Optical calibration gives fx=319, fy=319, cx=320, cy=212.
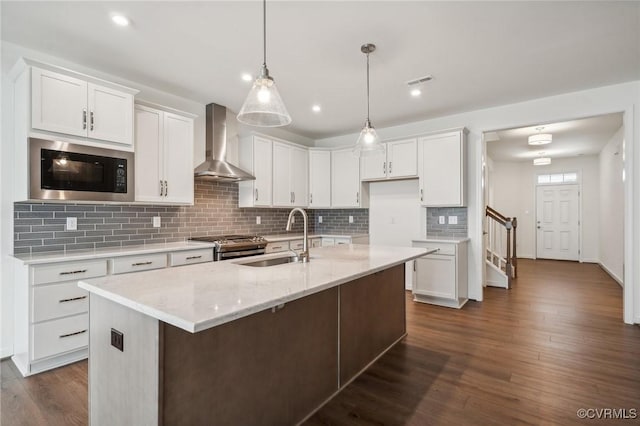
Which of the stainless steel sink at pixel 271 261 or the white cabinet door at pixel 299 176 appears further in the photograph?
the white cabinet door at pixel 299 176

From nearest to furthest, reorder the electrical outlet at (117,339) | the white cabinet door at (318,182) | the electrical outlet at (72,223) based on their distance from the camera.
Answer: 1. the electrical outlet at (117,339)
2. the electrical outlet at (72,223)
3. the white cabinet door at (318,182)

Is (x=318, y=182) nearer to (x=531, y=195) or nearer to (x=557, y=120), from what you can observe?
(x=557, y=120)

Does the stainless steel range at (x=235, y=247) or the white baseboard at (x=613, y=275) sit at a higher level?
the stainless steel range at (x=235, y=247)

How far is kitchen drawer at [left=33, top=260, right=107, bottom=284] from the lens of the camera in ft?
7.99

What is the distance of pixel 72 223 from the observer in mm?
2986

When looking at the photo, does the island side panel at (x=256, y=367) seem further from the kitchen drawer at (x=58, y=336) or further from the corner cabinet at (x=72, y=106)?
the corner cabinet at (x=72, y=106)

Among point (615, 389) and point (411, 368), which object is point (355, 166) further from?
point (615, 389)

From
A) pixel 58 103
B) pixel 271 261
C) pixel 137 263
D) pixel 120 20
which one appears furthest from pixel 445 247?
pixel 58 103

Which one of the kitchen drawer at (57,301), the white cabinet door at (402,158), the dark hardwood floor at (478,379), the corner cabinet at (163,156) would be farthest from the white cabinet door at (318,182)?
the kitchen drawer at (57,301)

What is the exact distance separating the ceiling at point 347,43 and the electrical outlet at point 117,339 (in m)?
2.10

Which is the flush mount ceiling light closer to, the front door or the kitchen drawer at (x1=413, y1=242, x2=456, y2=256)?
the kitchen drawer at (x1=413, y1=242, x2=456, y2=256)

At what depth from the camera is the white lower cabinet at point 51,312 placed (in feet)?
7.91

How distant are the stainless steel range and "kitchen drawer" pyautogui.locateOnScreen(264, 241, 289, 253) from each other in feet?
0.56

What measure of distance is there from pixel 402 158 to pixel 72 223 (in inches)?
161
